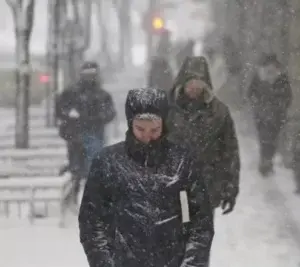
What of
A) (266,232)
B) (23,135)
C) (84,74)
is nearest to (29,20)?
(23,135)

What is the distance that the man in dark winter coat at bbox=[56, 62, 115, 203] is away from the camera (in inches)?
266

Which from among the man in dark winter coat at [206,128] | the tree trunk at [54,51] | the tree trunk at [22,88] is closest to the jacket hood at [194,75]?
the man in dark winter coat at [206,128]

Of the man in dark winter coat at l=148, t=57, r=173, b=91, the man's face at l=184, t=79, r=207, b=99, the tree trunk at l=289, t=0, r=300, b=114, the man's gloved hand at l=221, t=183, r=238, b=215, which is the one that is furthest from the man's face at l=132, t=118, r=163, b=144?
the man in dark winter coat at l=148, t=57, r=173, b=91

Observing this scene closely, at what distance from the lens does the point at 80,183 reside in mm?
7391

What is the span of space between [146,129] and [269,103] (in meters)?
6.07

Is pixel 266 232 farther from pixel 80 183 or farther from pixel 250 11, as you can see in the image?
pixel 250 11

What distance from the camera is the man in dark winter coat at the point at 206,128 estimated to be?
13.8 feet

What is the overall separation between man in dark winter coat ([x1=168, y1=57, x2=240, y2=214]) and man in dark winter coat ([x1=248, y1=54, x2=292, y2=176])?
13.8 feet

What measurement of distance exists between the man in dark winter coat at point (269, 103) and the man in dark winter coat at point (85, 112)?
2.30 metres

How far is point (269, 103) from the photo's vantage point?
28.3 feet

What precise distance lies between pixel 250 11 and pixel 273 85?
470 centimetres

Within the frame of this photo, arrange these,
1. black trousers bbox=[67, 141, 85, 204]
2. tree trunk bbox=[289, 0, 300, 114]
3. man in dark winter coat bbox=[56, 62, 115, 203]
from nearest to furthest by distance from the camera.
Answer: man in dark winter coat bbox=[56, 62, 115, 203]
black trousers bbox=[67, 141, 85, 204]
tree trunk bbox=[289, 0, 300, 114]

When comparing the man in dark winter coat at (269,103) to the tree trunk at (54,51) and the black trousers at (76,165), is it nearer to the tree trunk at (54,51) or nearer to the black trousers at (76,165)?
the black trousers at (76,165)

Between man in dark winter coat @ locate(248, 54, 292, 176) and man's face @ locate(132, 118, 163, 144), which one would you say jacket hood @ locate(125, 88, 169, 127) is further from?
man in dark winter coat @ locate(248, 54, 292, 176)
